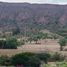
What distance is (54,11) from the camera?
182750 mm

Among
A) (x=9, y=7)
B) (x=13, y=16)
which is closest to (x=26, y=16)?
(x=13, y=16)

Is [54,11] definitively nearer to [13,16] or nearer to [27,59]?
[13,16]

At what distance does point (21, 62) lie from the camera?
3984cm

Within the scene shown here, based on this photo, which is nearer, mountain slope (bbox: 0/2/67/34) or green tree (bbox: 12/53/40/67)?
green tree (bbox: 12/53/40/67)

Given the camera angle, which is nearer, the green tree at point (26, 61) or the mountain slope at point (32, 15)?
the green tree at point (26, 61)

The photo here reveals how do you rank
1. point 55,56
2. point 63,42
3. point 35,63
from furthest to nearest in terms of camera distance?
point 63,42, point 55,56, point 35,63

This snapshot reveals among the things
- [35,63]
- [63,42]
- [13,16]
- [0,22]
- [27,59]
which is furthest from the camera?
[13,16]

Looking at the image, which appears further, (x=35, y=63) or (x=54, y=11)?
(x=54, y=11)

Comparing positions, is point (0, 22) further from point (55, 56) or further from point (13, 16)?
point (55, 56)

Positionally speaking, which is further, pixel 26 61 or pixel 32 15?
pixel 32 15

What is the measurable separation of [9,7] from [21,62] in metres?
154

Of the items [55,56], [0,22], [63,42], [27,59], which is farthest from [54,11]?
[27,59]

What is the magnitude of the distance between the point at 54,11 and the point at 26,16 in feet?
57.1

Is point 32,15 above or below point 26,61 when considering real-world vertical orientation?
below
